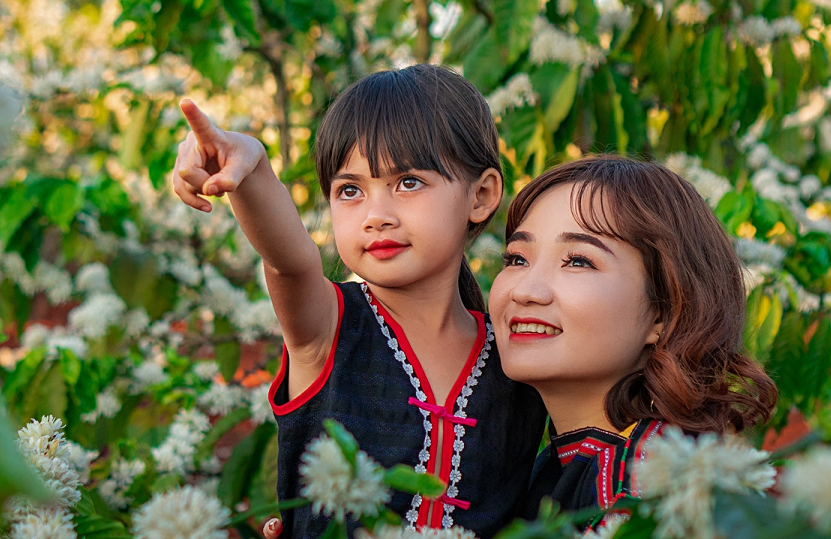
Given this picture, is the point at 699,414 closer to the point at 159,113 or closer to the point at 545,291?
the point at 545,291

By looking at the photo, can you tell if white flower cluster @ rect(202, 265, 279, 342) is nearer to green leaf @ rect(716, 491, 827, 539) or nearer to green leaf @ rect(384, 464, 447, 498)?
green leaf @ rect(384, 464, 447, 498)

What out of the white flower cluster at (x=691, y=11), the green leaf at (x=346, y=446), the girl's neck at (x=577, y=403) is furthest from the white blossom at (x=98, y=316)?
the green leaf at (x=346, y=446)

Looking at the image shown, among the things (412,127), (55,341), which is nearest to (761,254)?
(412,127)

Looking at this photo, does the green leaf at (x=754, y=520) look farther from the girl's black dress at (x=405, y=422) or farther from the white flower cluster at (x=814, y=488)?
the girl's black dress at (x=405, y=422)

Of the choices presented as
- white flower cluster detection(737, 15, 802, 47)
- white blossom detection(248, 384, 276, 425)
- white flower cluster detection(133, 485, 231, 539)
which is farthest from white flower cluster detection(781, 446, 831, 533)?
white flower cluster detection(737, 15, 802, 47)

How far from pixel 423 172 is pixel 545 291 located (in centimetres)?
28

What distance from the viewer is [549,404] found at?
4.45ft

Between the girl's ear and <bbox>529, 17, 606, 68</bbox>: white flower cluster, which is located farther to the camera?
<bbox>529, 17, 606, 68</bbox>: white flower cluster

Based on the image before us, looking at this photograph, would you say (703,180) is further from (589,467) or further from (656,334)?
(589,467)

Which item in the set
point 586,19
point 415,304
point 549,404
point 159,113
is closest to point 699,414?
point 549,404

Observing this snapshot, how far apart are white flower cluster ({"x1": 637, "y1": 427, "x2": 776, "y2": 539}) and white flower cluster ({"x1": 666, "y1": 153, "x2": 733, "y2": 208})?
6.11ft

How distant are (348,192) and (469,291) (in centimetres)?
44

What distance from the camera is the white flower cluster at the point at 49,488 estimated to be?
599 mm

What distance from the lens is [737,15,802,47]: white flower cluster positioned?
2.71 m
